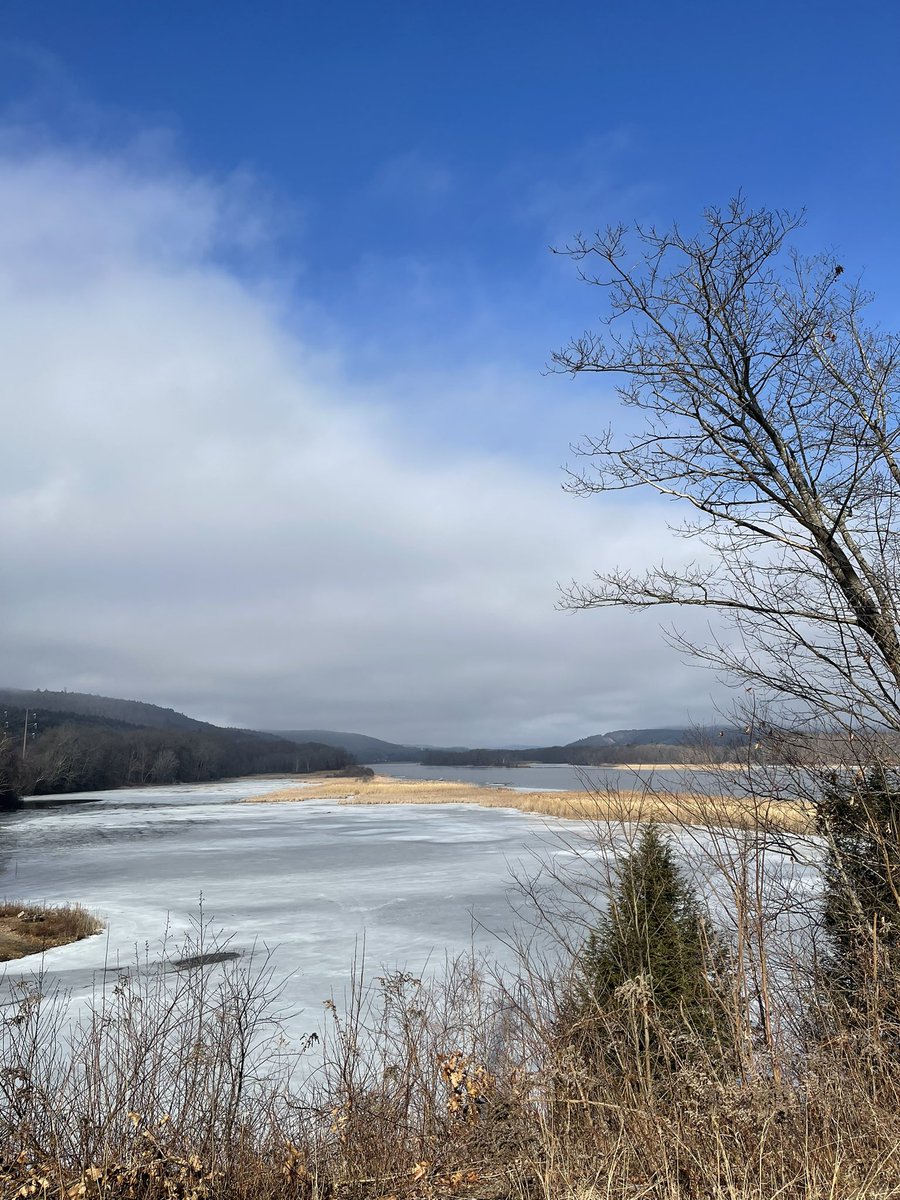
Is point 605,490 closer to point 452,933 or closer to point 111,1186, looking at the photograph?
point 111,1186

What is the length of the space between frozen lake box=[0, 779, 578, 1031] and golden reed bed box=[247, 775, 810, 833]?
100 inches

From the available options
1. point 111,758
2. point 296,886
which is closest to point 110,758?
point 111,758

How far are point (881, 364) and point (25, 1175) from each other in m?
7.55

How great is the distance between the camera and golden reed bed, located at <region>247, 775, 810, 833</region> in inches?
224

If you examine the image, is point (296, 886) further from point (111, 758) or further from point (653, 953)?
point (111, 758)

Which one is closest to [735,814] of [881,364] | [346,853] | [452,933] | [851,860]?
[851,860]

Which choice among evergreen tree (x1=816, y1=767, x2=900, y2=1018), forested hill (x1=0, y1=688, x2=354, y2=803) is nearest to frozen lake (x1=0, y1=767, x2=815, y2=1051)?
evergreen tree (x1=816, y1=767, x2=900, y2=1018)

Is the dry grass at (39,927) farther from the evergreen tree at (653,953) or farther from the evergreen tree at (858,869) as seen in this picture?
the evergreen tree at (858,869)

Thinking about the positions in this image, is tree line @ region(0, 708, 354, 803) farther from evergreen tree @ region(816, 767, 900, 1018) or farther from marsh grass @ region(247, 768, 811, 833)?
evergreen tree @ region(816, 767, 900, 1018)

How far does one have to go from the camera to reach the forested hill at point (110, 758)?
276ft

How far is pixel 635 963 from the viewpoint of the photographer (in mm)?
6340

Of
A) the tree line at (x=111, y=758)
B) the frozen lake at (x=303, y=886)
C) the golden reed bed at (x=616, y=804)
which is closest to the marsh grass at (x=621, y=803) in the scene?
the golden reed bed at (x=616, y=804)

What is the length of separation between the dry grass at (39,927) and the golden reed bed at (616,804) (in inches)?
367

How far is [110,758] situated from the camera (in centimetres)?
11350
